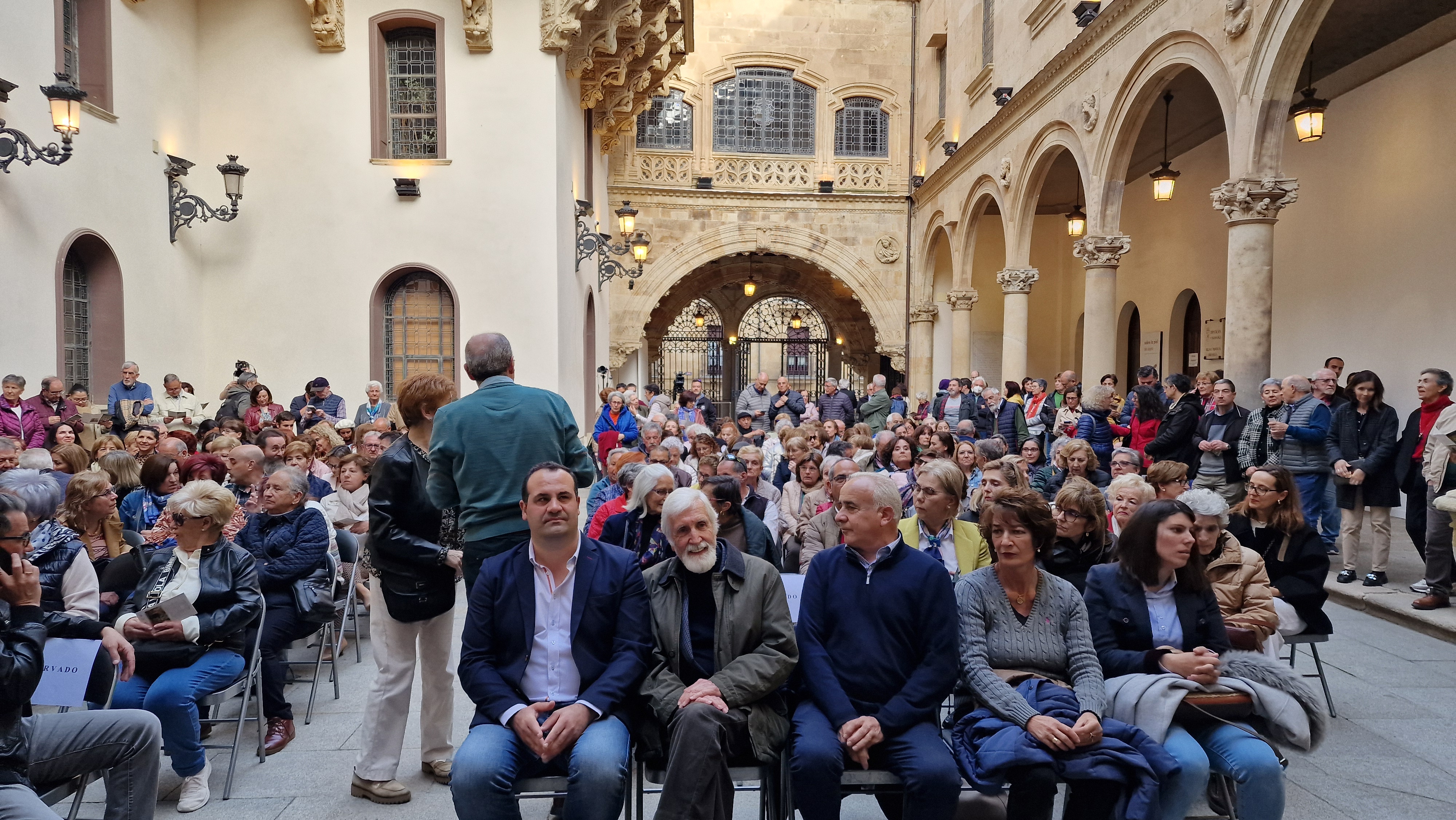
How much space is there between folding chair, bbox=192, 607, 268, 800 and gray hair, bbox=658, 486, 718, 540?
2.21 meters

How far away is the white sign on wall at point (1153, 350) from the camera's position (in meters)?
17.9

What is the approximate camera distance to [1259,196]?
9516 mm

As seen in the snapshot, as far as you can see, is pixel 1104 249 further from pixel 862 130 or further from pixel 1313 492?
pixel 862 130

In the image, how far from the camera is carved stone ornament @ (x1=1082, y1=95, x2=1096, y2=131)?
13234mm

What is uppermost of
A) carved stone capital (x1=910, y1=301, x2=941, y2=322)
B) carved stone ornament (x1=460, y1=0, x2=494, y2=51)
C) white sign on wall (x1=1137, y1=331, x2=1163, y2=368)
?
carved stone ornament (x1=460, y1=0, x2=494, y2=51)

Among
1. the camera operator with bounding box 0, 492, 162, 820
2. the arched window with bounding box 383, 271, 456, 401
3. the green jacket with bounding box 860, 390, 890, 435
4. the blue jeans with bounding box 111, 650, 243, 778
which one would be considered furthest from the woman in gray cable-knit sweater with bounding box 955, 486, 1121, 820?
the green jacket with bounding box 860, 390, 890, 435

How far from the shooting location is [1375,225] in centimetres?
1164

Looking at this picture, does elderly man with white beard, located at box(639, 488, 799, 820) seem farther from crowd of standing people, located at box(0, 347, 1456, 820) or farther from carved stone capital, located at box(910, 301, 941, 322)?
carved stone capital, located at box(910, 301, 941, 322)

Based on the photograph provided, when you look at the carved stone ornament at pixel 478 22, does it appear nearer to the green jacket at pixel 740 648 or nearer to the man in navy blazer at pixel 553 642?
the man in navy blazer at pixel 553 642

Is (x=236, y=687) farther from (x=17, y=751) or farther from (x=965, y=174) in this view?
(x=965, y=174)

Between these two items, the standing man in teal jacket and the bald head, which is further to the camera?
the bald head

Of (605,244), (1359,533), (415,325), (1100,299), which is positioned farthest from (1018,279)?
(415,325)

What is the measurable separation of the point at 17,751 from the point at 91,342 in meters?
10.2

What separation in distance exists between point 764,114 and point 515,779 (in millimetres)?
21500
